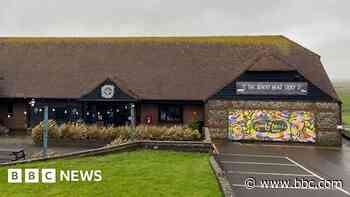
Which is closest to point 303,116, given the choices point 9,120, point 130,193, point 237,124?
point 237,124

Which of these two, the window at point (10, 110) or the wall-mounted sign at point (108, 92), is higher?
the wall-mounted sign at point (108, 92)

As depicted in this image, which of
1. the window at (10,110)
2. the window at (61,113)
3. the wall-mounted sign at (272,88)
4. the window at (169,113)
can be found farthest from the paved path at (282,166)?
the window at (10,110)

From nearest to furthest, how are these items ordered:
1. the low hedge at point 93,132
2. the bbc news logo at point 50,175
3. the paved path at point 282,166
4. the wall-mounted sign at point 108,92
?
the bbc news logo at point 50,175, the paved path at point 282,166, the low hedge at point 93,132, the wall-mounted sign at point 108,92

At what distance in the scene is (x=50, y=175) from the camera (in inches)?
416

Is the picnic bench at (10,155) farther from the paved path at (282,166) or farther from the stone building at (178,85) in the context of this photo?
the stone building at (178,85)

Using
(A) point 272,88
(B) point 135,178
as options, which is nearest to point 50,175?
(B) point 135,178

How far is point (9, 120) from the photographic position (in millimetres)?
26250

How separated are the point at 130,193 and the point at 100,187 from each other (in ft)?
3.65

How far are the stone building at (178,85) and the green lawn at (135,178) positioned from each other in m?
10.0

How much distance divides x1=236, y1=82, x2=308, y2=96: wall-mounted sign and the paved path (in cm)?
374

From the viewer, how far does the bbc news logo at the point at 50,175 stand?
10156 millimetres

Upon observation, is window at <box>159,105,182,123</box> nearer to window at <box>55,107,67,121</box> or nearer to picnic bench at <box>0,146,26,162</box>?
window at <box>55,107,67,121</box>

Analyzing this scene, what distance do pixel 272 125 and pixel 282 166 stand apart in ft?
27.6

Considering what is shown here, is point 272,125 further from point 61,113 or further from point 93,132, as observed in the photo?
point 61,113
